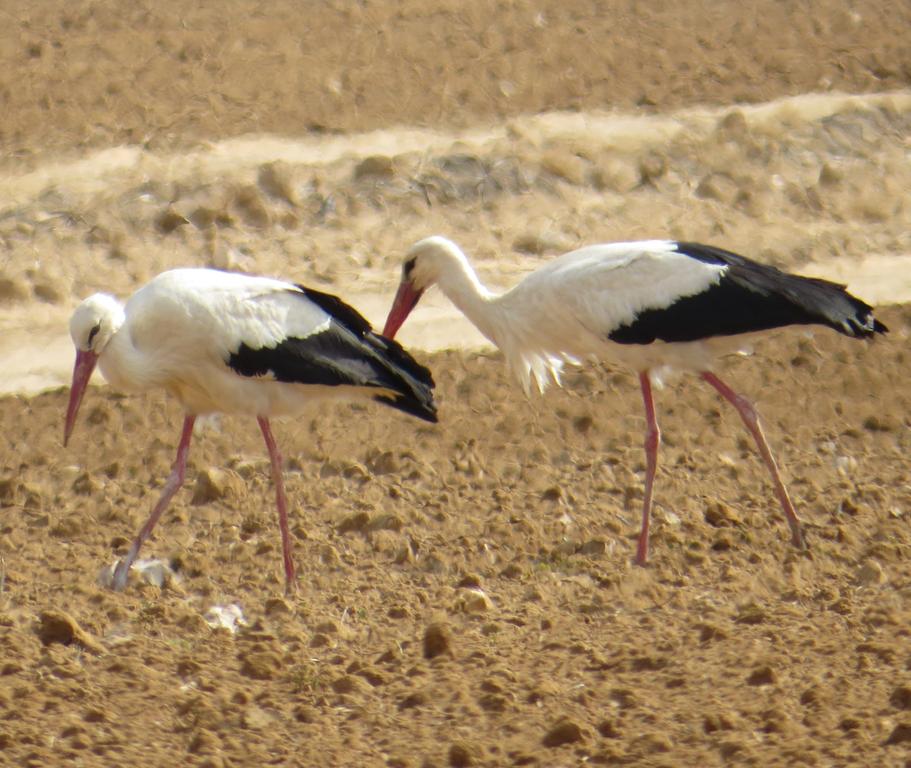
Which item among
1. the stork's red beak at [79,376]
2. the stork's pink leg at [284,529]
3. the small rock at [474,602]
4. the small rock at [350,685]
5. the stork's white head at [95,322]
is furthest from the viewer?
the stork's red beak at [79,376]

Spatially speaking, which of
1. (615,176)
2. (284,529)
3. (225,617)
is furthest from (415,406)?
(615,176)

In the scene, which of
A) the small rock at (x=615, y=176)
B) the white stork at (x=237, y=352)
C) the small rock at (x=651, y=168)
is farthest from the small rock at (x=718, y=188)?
the white stork at (x=237, y=352)

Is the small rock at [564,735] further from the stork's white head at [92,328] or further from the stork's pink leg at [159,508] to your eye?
the stork's white head at [92,328]

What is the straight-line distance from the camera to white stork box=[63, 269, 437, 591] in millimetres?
8617

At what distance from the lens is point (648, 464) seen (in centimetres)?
915

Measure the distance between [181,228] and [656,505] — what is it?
198 inches

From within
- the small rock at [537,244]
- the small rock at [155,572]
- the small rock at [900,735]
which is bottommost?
the small rock at [155,572]

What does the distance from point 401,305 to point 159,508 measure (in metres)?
1.97

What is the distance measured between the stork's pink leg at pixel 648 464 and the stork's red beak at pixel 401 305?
1363 mm

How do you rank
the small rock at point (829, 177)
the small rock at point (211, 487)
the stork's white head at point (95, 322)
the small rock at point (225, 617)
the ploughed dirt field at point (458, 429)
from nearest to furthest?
the ploughed dirt field at point (458, 429)
the small rock at point (225, 617)
the stork's white head at point (95, 322)
the small rock at point (211, 487)
the small rock at point (829, 177)

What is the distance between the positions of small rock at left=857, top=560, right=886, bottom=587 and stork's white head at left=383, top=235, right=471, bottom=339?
8.33ft

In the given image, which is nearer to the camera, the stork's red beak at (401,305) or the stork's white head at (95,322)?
the stork's white head at (95,322)

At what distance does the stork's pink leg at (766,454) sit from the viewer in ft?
29.2

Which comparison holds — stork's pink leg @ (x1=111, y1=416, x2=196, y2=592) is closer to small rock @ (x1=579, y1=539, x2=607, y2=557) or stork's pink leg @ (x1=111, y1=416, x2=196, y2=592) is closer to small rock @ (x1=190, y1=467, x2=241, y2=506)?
small rock @ (x1=190, y1=467, x2=241, y2=506)
